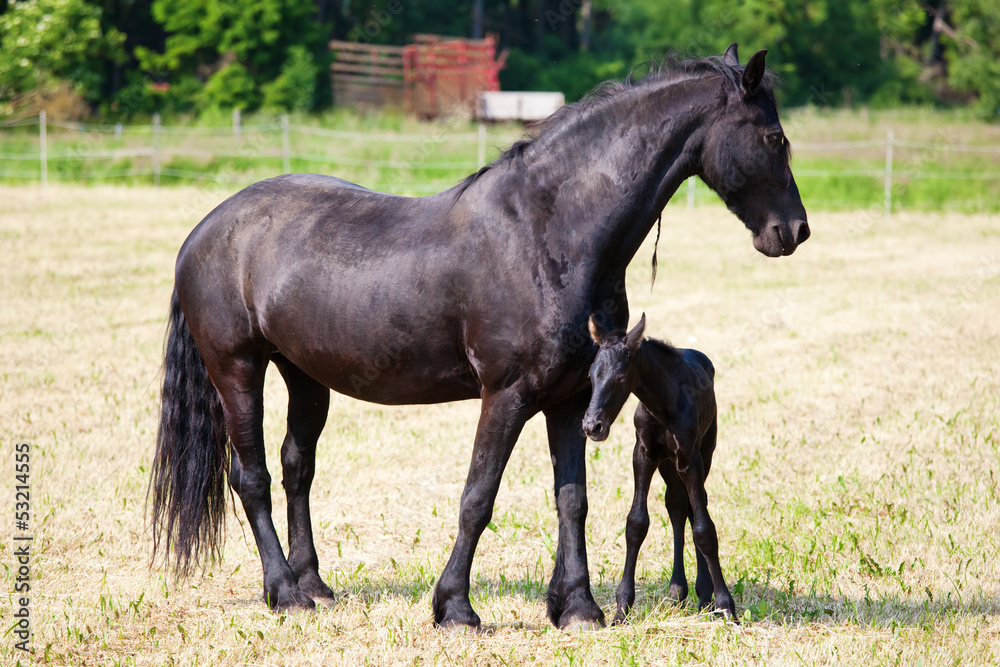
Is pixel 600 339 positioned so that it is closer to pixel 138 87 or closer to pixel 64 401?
pixel 64 401

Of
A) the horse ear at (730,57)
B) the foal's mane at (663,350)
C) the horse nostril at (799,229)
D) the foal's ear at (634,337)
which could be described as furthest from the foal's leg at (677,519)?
the horse ear at (730,57)

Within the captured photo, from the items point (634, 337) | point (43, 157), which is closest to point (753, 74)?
point (634, 337)

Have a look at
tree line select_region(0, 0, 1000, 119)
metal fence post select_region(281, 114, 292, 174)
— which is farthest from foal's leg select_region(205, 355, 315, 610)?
tree line select_region(0, 0, 1000, 119)

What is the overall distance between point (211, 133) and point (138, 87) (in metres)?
9.07

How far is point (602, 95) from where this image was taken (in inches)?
152

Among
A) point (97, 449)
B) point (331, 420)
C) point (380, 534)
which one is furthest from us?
point (331, 420)

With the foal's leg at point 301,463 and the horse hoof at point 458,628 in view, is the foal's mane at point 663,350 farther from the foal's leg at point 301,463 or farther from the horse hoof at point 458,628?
the foal's leg at point 301,463

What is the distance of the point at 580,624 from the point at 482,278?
1.48m

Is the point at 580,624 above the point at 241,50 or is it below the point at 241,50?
below

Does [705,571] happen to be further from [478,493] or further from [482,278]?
[482,278]

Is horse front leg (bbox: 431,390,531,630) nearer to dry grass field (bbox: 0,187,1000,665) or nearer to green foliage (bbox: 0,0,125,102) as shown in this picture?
dry grass field (bbox: 0,187,1000,665)

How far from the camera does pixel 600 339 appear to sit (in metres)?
3.47

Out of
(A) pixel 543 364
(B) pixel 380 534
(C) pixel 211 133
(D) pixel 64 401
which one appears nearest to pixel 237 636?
(B) pixel 380 534

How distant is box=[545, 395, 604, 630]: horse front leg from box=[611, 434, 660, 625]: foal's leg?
105 millimetres
